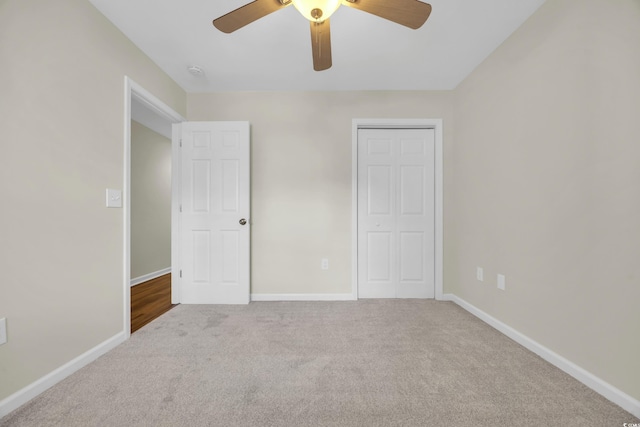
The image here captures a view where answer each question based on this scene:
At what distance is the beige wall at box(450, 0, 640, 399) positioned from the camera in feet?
4.14

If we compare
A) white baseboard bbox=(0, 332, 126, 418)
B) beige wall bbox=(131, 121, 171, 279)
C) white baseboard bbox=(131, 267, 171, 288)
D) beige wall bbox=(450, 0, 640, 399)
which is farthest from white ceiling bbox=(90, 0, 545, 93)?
white baseboard bbox=(131, 267, 171, 288)

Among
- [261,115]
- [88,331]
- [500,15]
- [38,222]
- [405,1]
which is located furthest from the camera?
[261,115]

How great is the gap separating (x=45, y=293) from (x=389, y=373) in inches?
82.0

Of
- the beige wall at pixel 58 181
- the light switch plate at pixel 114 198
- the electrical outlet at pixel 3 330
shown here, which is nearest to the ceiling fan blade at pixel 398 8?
the beige wall at pixel 58 181

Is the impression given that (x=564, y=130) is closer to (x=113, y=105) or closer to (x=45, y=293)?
(x=113, y=105)

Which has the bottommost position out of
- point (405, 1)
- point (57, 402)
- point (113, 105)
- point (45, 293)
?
point (57, 402)

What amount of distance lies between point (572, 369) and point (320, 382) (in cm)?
154

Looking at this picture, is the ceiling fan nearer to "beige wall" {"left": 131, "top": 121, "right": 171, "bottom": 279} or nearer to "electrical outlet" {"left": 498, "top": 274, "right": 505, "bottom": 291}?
"electrical outlet" {"left": 498, "top": 274, "right": 505, "bottom": 291}

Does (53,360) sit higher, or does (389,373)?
(53,360)

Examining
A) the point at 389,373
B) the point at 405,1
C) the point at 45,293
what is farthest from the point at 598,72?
the point at 45,293

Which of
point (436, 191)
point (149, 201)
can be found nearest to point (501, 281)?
point (436, 191)

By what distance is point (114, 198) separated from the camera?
183cm

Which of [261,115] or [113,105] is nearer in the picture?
[113,105]

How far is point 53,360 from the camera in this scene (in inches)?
55.9
